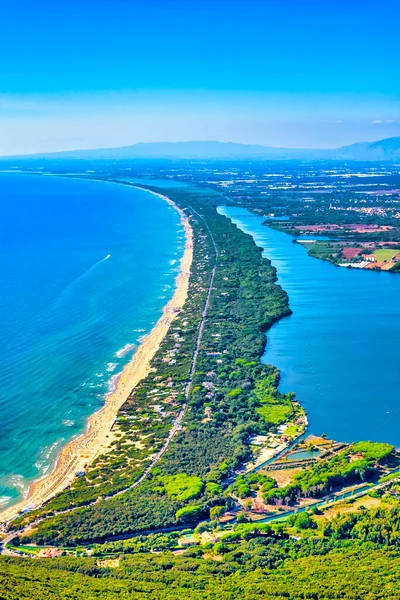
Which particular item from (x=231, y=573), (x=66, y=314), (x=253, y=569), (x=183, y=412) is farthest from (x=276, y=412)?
(x=66, y=314)

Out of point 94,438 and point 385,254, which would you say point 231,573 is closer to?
point 94,438

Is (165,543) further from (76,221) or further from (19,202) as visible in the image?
(19,202)

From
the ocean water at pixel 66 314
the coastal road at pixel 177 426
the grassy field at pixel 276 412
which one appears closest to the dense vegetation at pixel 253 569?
the coastal road at pixel 177 426

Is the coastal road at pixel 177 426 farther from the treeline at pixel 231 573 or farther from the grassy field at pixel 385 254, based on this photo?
the grassy field at pixel 385 254

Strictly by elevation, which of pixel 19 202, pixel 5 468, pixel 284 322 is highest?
pixel 19 202

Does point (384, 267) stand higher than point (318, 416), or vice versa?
point (384, 267)

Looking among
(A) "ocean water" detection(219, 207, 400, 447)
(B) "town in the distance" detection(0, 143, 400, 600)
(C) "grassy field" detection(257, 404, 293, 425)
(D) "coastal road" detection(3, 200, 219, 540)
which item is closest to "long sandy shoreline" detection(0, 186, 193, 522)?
(B) "town in the distance" detection(0, 143, 400, 600)

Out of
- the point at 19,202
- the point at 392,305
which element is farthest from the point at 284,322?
the point at 19,202

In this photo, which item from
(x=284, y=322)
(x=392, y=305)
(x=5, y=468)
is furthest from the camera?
(x=392, y=305)
